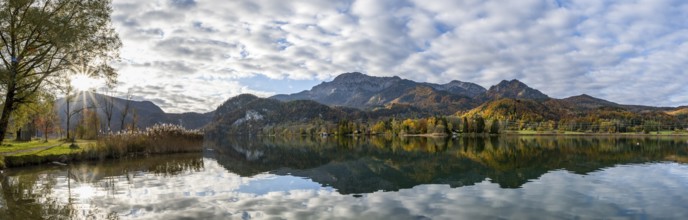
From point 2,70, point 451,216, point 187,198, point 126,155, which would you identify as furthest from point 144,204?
point 126,155

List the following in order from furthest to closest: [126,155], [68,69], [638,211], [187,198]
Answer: [126,155]
[68,69]
[187,198]
[638,211]

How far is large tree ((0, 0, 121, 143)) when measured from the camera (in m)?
21.8

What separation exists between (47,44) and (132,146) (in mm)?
20184

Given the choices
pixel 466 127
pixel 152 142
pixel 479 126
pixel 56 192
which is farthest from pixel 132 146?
pixel 466 127

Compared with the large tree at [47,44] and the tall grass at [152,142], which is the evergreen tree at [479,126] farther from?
the large tree at [47,44]

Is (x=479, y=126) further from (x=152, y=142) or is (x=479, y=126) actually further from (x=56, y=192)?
(x=56, y=192)

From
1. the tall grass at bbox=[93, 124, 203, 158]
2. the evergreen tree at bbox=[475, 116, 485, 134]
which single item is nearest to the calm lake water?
the tall grass at bbox=[93, 124, 203, 158]

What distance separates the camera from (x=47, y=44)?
23359 mm

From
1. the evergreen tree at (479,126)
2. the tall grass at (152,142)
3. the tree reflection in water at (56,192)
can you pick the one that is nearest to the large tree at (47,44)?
the tree reflection in water at (56,192)

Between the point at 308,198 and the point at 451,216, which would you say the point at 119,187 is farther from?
the point at 451,216

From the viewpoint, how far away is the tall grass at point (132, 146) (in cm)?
3102

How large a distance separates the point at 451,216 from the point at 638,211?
7.06 metres

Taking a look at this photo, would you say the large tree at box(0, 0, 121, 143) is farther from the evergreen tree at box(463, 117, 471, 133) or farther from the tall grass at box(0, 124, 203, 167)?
the evergreen tree at box(463, 117, 471, 133)

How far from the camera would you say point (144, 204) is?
14.9 metres
